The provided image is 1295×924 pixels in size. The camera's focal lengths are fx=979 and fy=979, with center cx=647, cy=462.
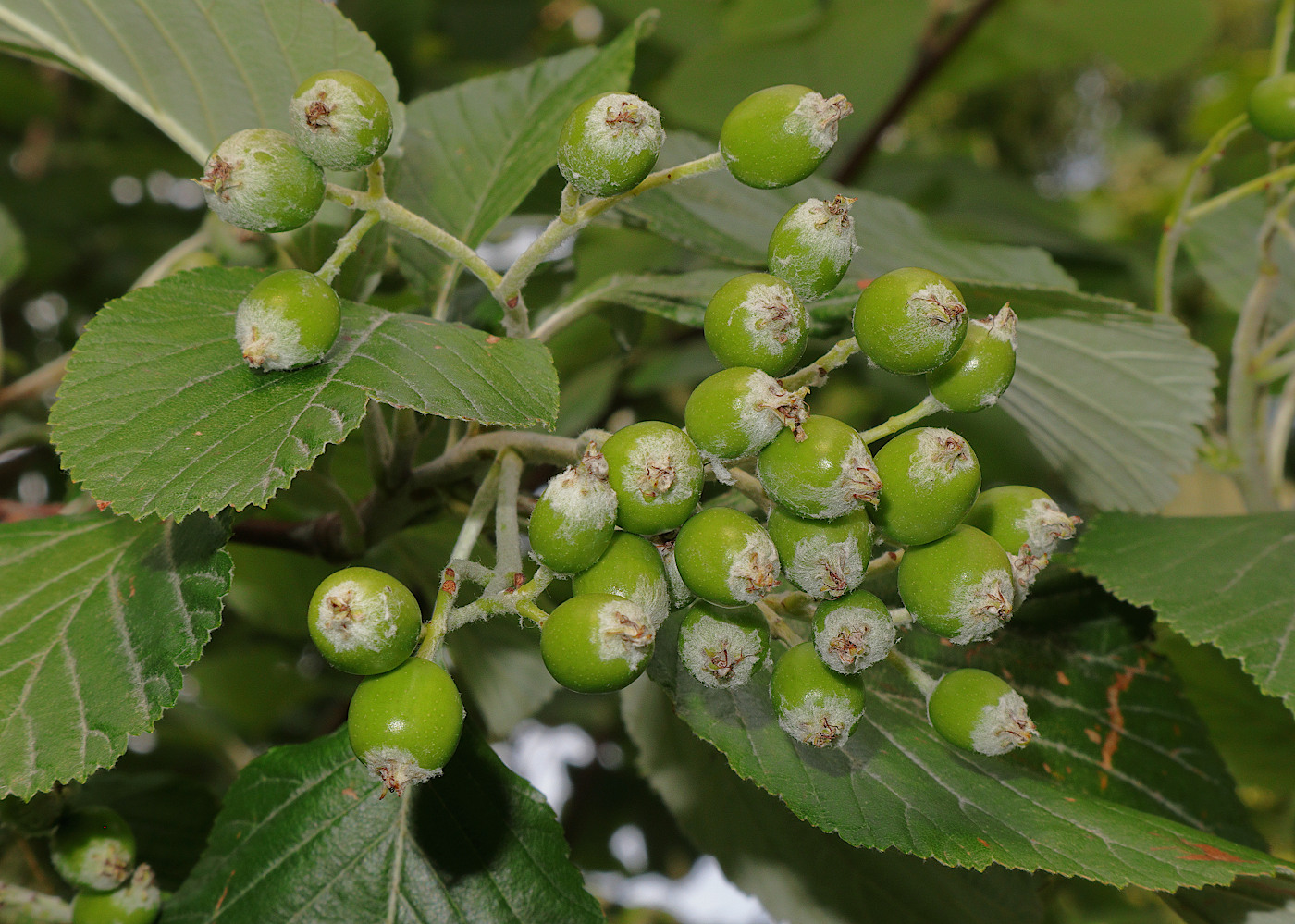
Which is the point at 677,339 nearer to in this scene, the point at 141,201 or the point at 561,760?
the point at 561,760

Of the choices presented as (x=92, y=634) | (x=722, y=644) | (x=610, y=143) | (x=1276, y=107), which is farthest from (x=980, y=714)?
(x=1276, y=107)

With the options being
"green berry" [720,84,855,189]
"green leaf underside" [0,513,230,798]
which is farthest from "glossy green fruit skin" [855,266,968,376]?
"green leaf underside" [0,513,230,798]

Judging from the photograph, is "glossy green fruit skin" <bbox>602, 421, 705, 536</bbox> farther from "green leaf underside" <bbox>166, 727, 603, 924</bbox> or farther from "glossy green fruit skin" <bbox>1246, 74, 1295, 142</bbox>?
"glossy green fruit skin" <bbox>1246, 74, 1295, 142</bbox>

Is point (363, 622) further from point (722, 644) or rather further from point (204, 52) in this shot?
point (204, 52)

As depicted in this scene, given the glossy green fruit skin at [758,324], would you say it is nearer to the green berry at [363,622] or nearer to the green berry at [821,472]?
the green berry at [821,472]

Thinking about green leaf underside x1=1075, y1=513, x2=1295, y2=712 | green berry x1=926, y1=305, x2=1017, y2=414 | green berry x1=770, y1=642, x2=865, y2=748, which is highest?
green berry x1=926, y1=305, x2=1017, y2=414

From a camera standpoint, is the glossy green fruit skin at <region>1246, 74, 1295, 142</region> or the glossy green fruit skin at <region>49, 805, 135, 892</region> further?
the glossy green fruit skin at <region>1246, 74, 1295, 142</region>

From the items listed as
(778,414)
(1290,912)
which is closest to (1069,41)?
(1290,912)
